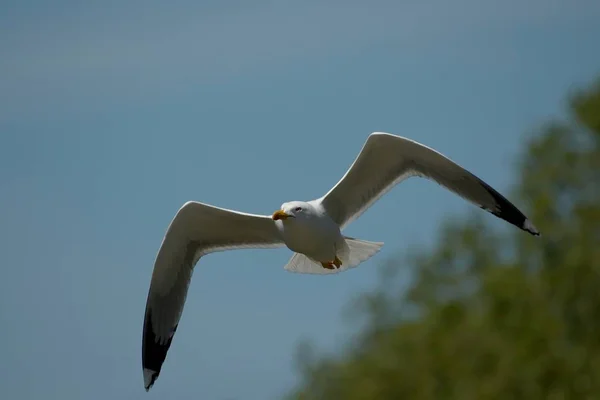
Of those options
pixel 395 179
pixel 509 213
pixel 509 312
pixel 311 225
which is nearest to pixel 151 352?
pixel 311 225

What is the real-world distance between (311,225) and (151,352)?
80.2 inches

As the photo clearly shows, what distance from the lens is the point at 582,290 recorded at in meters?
17.6

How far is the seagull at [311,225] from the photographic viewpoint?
9.76 metres

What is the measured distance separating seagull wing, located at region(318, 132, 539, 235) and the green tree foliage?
6460 mm

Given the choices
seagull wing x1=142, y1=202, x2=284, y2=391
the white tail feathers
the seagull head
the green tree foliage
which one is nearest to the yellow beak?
the seagull head

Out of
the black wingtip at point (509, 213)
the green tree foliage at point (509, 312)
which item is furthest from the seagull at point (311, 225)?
the green tree foliage at point (509, 312)

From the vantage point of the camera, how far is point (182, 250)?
34.0 ft

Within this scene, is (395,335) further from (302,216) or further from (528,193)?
(302,216)

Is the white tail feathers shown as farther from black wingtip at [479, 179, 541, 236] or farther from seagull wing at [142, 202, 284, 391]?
black wingtip at [479, 179, 541, 236]

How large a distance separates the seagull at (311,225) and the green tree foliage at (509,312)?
256 inches

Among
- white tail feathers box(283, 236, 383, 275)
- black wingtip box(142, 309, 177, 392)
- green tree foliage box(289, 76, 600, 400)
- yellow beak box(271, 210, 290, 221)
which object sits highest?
yellow beak box(271, 210, 290, 221)

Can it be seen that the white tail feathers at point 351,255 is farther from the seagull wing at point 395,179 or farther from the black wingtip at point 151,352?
the black wingtip at point 151,352

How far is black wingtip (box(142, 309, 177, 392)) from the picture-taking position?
34.9ft

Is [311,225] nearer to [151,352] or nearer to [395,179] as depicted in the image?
[395,179]
